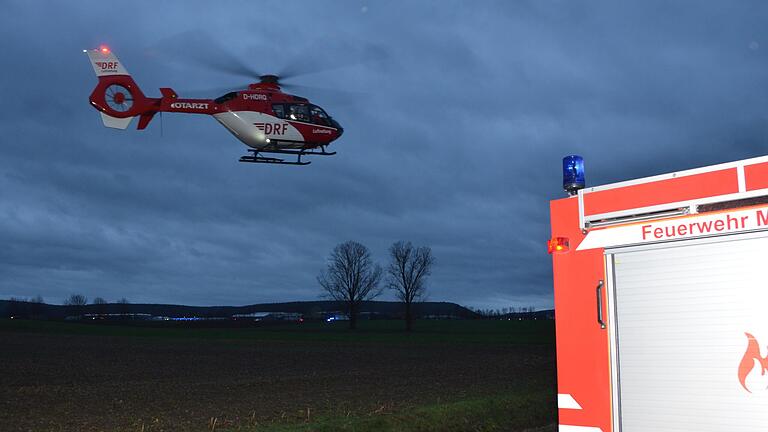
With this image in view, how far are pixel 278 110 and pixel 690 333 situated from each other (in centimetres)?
2487

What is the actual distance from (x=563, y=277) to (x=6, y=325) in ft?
303

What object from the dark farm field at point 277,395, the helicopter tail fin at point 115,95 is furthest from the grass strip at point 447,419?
the helicopter tail fin at point 115,95

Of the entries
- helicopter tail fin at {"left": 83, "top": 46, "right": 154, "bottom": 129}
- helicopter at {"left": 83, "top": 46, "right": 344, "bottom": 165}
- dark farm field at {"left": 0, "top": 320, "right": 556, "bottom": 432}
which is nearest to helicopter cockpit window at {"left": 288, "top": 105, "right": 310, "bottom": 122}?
helicopter at {"left": 83, "top": 46, "right": 344, "bottom": 165}

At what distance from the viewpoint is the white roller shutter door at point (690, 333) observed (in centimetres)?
447

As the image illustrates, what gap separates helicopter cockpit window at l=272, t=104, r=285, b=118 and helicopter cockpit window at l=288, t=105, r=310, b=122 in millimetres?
284

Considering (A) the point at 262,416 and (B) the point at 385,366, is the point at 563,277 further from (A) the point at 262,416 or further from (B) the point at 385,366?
(B) the point at 385,366

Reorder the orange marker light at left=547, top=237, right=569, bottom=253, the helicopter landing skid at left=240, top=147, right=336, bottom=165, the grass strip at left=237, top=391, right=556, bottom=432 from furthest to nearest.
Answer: the helicopter landing skid at left=240, top=147, right=336, bottom=165 → the grass strip at left=237, top=391, right=556, bottom=432 → the orange marker light at left=547, top=237, right=569, bottom=253

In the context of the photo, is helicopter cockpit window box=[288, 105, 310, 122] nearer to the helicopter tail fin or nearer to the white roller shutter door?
the helicopter tail fin

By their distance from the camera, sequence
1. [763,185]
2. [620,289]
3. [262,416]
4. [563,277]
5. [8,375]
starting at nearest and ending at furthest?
[763,185] → [620,289] → [563,277] → [262,416] → [8,375]

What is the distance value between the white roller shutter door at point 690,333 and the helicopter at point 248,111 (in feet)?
77.4

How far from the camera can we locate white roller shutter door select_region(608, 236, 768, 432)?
14.7 feet

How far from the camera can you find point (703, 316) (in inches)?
186

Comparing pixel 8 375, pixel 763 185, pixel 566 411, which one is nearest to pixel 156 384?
pixel 8 375

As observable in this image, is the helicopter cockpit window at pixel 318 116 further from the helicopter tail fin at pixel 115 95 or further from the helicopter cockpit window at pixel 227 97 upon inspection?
the helicopter tail fin at pixel 115 95
